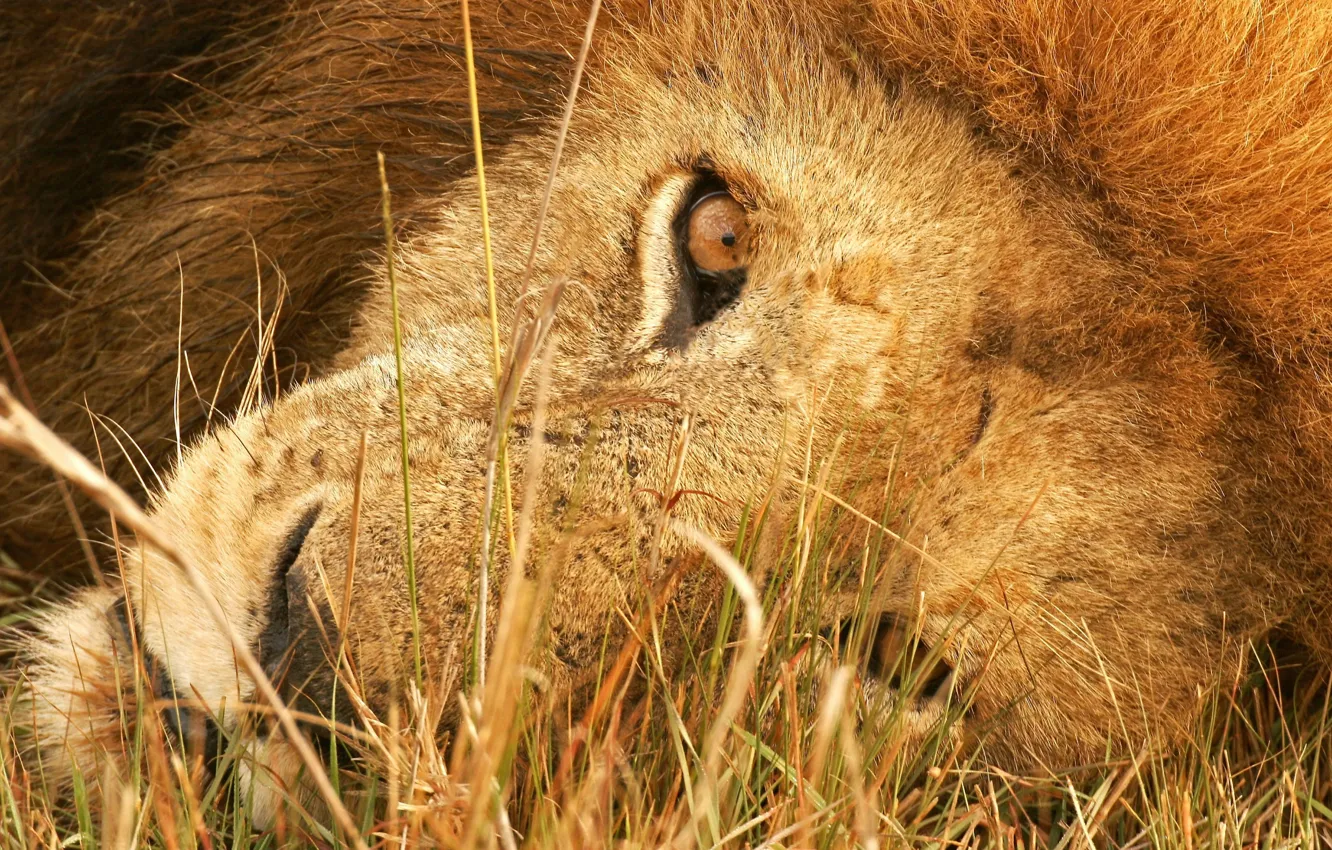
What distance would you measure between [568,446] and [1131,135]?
0.94 meters

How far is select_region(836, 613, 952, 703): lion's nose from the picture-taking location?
1.88m

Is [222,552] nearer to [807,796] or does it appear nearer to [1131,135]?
[807,796]

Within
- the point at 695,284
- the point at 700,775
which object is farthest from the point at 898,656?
the point at 695,284

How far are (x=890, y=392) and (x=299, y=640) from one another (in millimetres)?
904

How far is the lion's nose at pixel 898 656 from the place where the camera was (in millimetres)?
1876

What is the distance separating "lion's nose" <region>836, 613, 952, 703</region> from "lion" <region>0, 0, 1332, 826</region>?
1cm

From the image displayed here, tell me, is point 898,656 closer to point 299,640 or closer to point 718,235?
point 718,235

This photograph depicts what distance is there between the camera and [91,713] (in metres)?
1.88

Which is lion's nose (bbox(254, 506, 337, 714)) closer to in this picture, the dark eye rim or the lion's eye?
the dark eye rim

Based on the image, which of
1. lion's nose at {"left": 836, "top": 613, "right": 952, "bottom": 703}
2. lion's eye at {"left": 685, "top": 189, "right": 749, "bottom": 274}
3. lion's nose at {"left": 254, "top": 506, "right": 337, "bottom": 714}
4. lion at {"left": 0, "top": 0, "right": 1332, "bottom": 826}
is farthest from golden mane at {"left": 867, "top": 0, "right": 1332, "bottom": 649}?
lion's nose at {"left": 254, "top": 506, "right": 337, "bottom": 714}

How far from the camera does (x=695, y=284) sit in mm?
2064

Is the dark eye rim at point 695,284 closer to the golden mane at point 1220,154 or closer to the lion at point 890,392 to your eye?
the lion at point 890,392

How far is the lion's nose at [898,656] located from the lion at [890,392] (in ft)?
0.05

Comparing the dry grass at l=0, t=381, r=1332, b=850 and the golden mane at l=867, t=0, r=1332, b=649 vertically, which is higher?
the golden mane at l=867, t=0, r=1332, b=649
